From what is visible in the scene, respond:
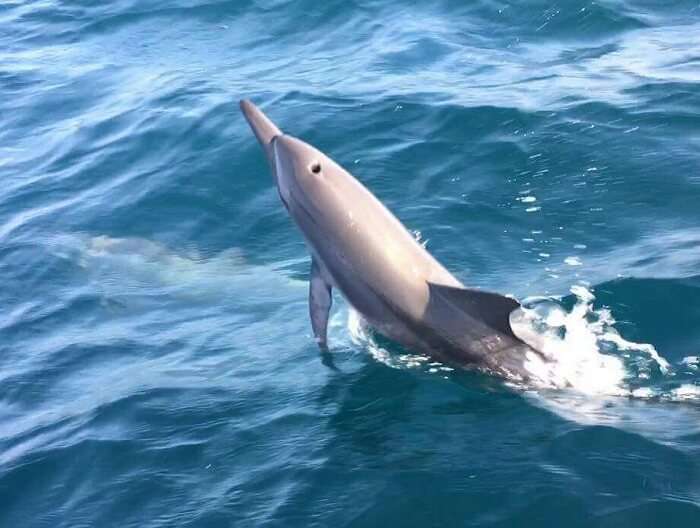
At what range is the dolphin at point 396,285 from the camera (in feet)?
30.0

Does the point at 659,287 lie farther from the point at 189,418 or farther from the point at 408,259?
the point at 189,418

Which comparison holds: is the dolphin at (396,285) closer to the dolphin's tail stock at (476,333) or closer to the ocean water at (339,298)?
the dolphin's tail stock at (476,333)

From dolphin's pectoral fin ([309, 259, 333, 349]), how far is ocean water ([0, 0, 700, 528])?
0.33 m

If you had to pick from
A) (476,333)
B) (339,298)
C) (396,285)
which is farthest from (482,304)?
(339,298)

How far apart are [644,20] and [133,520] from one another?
1492cm

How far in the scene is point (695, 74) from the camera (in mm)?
16438

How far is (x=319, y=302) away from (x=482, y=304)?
185cm

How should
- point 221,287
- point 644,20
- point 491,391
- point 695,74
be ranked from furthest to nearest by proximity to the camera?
point 644,20
point 695,74
point 221,287
point 491,391

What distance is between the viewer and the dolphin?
A: 915 cm

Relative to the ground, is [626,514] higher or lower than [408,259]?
lower

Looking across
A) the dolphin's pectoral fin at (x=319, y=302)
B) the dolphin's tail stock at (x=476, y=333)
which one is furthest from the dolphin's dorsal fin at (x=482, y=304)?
the dolphin's pectoral fin at (x=319, y=302)

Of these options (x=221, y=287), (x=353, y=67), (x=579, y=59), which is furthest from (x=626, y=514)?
(x=353, y=67)

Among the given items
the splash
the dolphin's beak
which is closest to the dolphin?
the splash

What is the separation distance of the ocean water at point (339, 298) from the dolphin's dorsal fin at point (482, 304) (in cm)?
53
